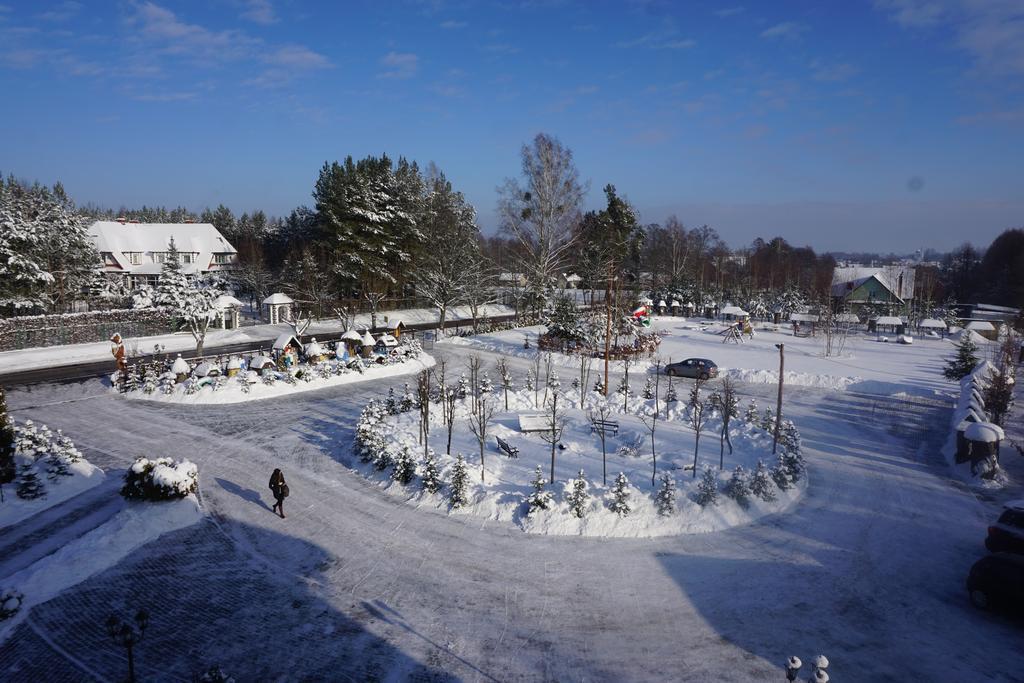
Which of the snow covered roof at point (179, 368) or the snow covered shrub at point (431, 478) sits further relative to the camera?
the snow covered roof at point (179, 368)

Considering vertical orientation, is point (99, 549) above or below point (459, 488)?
below

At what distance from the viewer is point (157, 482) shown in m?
12.9

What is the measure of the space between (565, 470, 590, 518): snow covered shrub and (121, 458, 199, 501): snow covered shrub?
28.2 feet

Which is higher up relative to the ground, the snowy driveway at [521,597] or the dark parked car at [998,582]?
the dark parked car at [998,582]

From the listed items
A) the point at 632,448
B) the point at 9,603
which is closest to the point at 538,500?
the point at 632,448

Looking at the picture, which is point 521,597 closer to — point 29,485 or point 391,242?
point 29,485

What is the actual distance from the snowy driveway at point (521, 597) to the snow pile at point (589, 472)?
1.68ft

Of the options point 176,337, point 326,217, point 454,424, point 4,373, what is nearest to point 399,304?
point 326,217

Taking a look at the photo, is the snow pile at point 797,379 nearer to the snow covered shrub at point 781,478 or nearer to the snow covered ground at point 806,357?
the snow covered ground at point 806,357

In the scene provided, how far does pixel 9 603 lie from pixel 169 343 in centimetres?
2975

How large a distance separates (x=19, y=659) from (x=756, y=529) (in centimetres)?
1301

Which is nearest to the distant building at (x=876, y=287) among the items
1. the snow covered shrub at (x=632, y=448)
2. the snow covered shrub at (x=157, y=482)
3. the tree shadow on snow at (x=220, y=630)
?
the snow covered shrub at (x=632, y=448)

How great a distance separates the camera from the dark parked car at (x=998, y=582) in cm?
941

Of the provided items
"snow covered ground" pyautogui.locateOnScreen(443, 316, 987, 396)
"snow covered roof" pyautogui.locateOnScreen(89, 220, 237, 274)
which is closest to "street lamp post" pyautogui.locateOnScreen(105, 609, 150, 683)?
"snow covered ground" pyautogui.locateOnScreen(443, 316, 987, 396)
